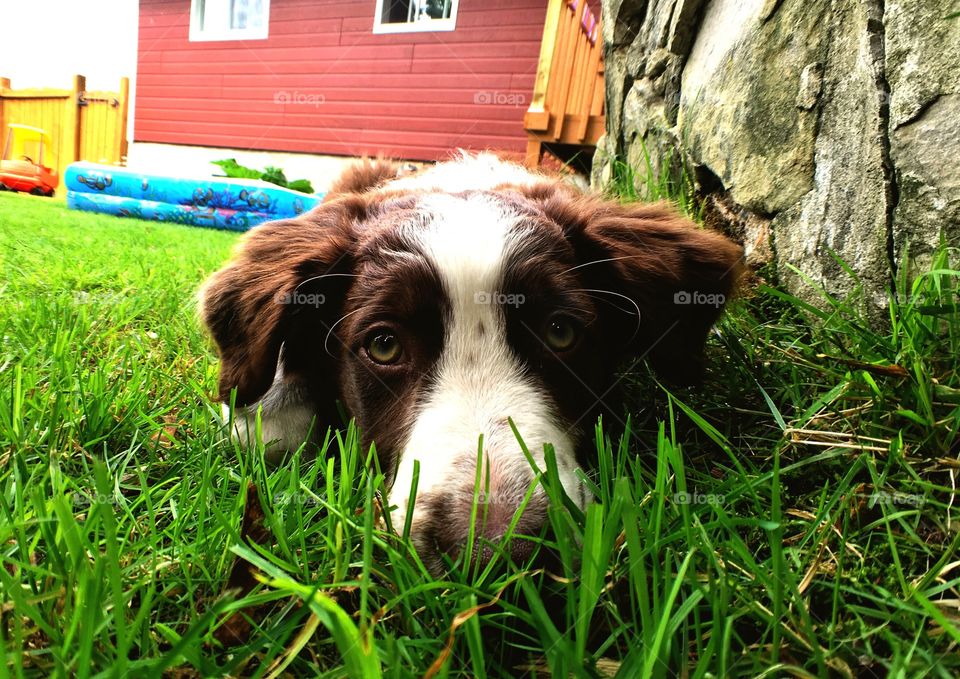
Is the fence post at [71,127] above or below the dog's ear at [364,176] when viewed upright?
above

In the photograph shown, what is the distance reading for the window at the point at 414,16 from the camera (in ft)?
44.7

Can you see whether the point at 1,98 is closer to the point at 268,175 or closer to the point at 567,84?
the point at 268,175

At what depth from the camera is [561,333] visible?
6.18 feet

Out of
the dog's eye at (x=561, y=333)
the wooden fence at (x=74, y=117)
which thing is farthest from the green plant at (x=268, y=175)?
the dog's eye at (x=561, y=333)

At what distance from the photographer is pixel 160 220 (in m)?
10.8

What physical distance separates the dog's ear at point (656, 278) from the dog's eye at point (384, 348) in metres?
0.67

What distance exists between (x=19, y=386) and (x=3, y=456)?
236 mm

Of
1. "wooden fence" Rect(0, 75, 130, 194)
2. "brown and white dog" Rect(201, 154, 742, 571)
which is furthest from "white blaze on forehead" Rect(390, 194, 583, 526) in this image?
"wooden fence" Rect(0, 75, 130, 194)

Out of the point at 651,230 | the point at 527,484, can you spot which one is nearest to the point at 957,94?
the point at 651,230

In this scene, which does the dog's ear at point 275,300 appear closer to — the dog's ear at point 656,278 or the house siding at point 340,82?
the dog's ear at point 656,278

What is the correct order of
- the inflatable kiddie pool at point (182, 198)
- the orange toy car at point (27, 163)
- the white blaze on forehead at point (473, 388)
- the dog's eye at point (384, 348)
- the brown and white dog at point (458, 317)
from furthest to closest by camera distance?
the orange toy car at point (27, 163) → the inflatable kiddie pool at point (182, 198) → the dog's eye at point (384, 348) → the brown and white dog at point (458, 317) → the white blaze on forehead at point (473, 388)

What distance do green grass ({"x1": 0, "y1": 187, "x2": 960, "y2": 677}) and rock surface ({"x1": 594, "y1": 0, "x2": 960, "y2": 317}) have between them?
0.23m

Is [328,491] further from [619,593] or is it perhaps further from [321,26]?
[321,26]

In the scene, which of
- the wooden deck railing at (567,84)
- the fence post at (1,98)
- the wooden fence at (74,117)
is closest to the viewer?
the wooden deck railing at (567,84)
